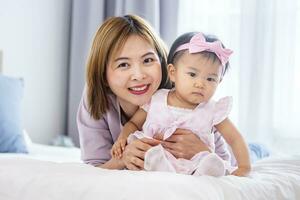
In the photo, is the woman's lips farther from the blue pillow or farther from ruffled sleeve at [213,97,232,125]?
the blue pillow

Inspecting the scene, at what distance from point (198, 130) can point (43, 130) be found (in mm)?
2125

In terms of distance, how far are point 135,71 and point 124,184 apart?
552 millimetres

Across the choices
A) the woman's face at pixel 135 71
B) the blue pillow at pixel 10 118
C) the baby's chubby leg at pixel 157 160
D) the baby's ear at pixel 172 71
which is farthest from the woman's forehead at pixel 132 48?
the blue pillow at pixel 10 118

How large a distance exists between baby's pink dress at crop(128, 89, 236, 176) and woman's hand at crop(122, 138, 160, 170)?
1.9 inches

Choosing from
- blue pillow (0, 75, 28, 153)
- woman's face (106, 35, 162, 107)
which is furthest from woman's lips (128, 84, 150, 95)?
blue pillow (0, 75, 28, 153)

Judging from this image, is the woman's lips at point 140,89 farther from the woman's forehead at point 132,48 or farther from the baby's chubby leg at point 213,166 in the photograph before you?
the baby's chubby leg at point 213,166

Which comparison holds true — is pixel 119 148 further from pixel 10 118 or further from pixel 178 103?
pixel 10 118

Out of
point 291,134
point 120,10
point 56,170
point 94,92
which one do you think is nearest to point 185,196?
point 56,170

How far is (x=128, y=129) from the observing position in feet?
4.93

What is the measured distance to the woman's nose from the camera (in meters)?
1.50

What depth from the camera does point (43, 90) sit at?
330 centimetres

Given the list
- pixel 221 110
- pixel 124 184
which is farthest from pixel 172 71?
pixel 124 184

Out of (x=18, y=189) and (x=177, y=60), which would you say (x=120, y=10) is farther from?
(x=18, y=189)

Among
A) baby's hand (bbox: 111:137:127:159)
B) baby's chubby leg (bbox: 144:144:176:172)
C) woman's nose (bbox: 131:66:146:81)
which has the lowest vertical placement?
baby's hand (bbox: 111:137:127:159)
